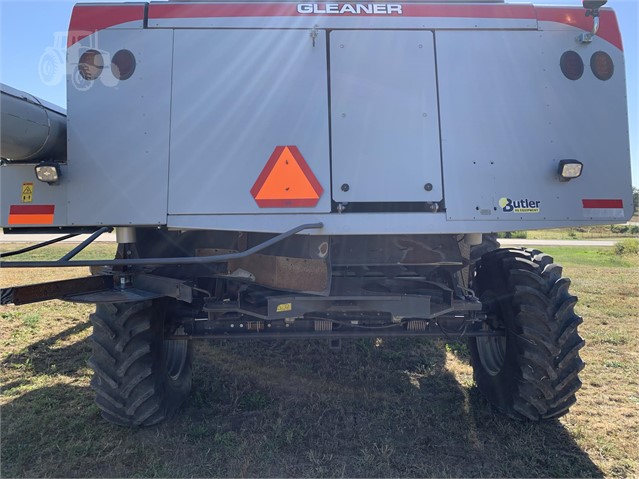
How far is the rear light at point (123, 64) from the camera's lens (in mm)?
2826

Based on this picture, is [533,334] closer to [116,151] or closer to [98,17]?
[116,151]

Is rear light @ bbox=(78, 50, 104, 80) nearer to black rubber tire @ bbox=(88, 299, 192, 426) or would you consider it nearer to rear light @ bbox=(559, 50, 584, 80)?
black rubber tire @ bbox=(88, 299, 192, 426)

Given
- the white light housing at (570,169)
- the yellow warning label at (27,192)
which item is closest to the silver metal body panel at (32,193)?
the yellow warning label at (27,192)

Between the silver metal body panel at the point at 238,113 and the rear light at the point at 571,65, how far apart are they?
163 cm

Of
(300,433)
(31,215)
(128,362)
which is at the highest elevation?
(31,215)

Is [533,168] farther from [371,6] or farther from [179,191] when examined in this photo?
[179,191]

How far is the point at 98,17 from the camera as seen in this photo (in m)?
2.85

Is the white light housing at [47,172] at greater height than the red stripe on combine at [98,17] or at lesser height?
lesser

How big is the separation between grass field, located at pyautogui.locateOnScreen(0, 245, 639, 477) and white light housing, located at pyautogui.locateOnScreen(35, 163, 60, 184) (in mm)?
1962

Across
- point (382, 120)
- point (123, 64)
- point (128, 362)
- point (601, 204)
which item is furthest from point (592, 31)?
point (128, 362)

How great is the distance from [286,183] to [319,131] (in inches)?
15.9

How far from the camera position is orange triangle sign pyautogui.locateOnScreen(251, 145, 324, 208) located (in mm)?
2779

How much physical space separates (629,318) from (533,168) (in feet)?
18.4

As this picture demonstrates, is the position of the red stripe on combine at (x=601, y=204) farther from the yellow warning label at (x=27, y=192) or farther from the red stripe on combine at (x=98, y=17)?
the yellow warning label at (x=27, y=192)
